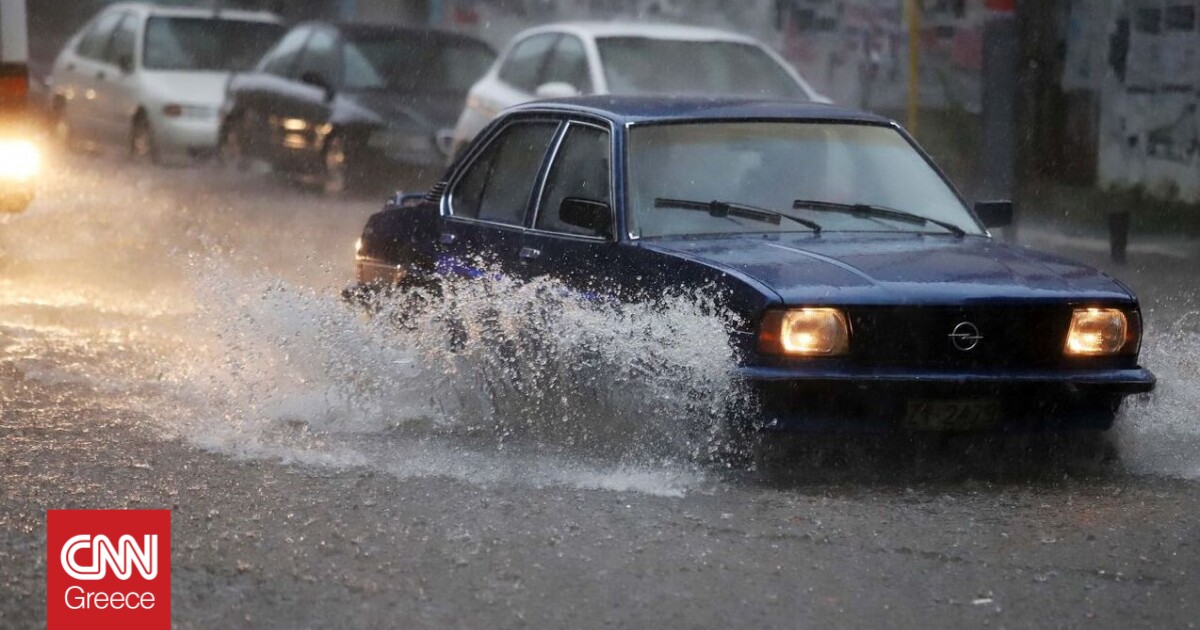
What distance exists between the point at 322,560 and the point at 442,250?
269 cm

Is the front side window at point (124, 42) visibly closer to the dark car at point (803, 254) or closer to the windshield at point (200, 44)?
the windshield at point (200, 44)

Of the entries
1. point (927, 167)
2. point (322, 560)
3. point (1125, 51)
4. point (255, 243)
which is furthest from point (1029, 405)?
point (1125, 51)

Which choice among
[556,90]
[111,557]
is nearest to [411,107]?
[556,90]

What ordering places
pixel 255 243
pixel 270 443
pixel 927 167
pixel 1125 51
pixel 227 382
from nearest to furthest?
pixel 270 443, pixel 927 167, pixel 227 382, pixel 255 243, pixel 1125 51

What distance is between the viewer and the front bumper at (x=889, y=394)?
6234 mm

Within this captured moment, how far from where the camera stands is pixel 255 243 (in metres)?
14.6

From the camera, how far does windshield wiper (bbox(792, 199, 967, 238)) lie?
23.9 ft

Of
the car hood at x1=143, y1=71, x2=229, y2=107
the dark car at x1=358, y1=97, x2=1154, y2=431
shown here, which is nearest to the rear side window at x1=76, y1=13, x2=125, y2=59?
the car hood at x1=143, y1=71, x2=229, y2=107

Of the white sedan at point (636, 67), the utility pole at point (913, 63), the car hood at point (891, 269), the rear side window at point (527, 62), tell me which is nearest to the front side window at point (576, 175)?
the car hood at point (891, 269)

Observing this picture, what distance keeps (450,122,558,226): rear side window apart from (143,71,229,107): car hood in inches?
537

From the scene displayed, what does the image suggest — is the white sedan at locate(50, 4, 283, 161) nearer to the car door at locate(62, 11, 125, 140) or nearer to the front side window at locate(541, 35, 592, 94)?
the car door at locate(62, 11, 125, 140)

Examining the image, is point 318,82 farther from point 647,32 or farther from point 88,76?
point 88,76

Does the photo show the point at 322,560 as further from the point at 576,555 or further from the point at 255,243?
the point at 255,243

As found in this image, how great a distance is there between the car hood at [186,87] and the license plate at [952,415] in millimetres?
15962
